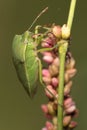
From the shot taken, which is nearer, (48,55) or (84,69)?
(48,55)

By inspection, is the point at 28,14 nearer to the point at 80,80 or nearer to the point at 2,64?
the point at 2,64

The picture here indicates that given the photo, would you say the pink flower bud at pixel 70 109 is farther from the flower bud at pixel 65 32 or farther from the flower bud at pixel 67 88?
the flower bud at pixel 65 32

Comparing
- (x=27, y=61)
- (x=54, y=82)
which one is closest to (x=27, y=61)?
(x=27, y=61)

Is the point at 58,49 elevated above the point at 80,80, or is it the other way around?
the point at 58,49

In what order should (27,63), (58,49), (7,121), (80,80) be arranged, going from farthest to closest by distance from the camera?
Result: 1. (7,121)
2. (80,80)
3. (27,63)
4. (58,49)

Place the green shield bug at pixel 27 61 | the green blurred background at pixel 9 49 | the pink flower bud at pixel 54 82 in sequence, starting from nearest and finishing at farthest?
the pink flower bud at pixel 54 82 → the green shield bug at pixel 27 61 → the green blurred background at pixel 9 49

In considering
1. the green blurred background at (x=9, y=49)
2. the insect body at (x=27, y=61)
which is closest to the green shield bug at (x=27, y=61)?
the insect body at (x=27, y=61)

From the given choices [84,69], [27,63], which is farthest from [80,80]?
[27,63]

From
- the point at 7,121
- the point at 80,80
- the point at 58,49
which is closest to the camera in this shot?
the point at 58,49
